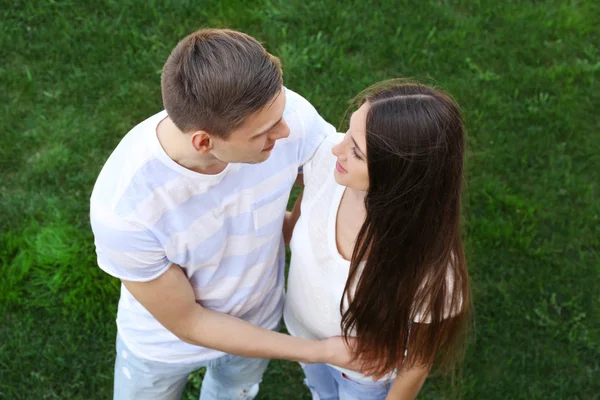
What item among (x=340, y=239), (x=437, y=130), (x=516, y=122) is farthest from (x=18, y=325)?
(x=516, y=122)

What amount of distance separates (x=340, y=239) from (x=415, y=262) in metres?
0.26

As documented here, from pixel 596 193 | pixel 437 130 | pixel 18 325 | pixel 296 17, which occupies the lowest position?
pixel 18 325

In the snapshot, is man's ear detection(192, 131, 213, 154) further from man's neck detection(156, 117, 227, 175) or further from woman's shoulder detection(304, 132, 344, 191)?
woman's shoulder detection(304, 132, 344, 191)

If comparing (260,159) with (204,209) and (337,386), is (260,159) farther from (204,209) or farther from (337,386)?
(337,386)

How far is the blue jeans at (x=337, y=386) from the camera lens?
8.30ft

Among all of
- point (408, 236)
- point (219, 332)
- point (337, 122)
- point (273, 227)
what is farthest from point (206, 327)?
point (337, 122)

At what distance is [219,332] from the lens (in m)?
2.23

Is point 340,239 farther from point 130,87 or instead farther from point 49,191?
point 130,87

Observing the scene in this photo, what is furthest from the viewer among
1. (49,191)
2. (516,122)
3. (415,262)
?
(516,122)

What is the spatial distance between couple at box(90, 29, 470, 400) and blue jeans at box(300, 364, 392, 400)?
0.04 ft

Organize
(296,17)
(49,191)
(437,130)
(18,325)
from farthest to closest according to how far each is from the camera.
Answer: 1. (296,17)
2. (49,191)
3. (18,325)
4. (437,130)

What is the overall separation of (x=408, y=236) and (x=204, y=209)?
0.66m

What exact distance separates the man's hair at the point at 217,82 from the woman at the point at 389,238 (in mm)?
366

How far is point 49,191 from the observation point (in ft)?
13.2
